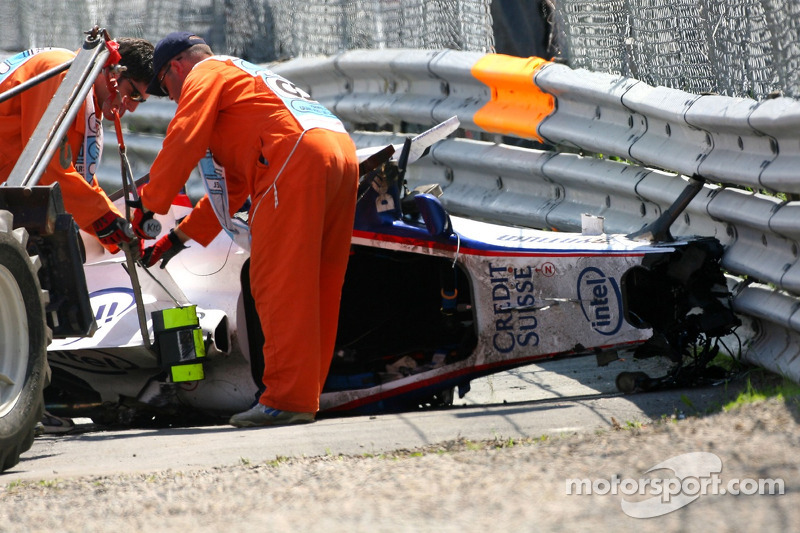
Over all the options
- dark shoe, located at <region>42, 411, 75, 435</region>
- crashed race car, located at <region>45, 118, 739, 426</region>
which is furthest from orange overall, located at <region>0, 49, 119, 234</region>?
dark shoe, located at <region>42, 411, 75, 435</region>

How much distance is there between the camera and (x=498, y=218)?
7.27m

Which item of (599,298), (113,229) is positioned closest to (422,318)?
(599,298)

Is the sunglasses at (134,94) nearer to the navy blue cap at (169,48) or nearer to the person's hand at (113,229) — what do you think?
the navy blue cap at (169,48)

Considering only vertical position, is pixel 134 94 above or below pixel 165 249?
above

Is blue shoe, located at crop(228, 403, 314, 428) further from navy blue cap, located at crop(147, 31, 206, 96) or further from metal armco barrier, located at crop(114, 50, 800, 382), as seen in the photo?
metal armco barrier, located at crop(114, 50, 800, 382)

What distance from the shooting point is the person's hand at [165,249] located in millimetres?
5141

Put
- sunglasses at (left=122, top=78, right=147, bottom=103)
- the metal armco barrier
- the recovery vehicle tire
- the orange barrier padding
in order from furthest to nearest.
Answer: the orange barrier padding, sunglasses at (left=122, top=78, right=147, bottom=103), the metal armco barrier, the recovery vehicle tire

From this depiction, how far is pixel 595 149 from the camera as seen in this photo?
21.1ft

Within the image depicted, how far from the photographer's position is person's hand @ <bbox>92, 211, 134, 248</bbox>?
497cm

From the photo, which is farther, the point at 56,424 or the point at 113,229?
the point at 56,424

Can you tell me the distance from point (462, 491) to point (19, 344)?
1854 mm

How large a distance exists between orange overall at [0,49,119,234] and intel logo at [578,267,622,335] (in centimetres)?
216

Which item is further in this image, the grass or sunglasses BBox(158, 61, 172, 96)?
sunglasses BBox(158, 61, 172, 96)

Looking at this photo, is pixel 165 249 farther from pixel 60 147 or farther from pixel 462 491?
pixel 462 491
